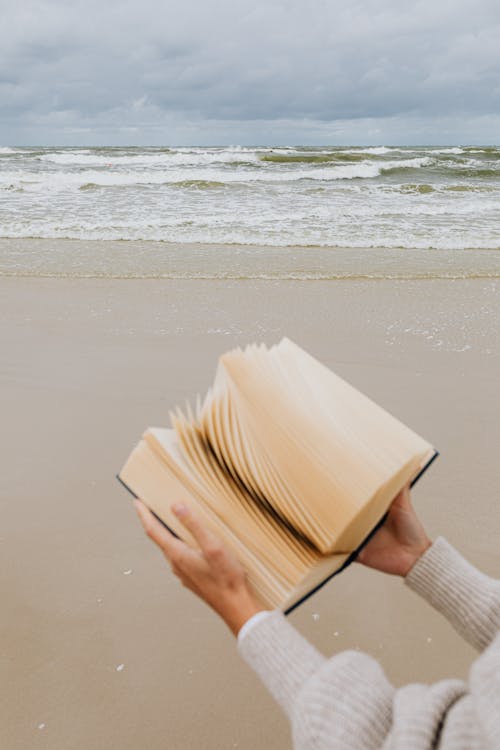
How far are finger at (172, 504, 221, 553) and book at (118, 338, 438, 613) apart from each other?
2 centimetres

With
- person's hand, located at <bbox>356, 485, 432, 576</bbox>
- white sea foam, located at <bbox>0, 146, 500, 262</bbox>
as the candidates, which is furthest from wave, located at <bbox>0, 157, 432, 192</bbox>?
person's hand, located at <bbox>356, 485, 432, 576</bbox>

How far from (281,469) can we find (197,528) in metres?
0.15

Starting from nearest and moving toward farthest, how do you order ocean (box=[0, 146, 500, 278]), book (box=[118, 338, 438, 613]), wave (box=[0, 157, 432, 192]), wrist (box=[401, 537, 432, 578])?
book (box=[118, 338, 438, 613])
wrist (box=[401, 537, 432, 578])
ocean (box=[0, 146, 500, 278])
wave (box=[0, 157, 432, 192])

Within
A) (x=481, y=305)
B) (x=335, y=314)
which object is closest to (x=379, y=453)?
(x=335, y=314)

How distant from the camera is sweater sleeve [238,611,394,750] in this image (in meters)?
0.80

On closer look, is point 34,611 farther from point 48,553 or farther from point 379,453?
point 379,453

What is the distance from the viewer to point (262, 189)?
15484 mm

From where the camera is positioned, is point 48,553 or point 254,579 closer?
point 254,579

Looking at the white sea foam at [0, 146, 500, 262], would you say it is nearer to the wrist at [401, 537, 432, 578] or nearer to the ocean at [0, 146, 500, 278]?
the ocean at [0, 146, 500, 278]

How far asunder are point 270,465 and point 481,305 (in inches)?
183

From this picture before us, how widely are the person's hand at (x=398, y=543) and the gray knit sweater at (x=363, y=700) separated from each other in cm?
38

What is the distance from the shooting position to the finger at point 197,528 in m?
0.89

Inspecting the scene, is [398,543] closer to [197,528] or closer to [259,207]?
[197,528]

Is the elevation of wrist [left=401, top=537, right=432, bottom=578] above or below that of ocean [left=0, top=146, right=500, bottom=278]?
below
